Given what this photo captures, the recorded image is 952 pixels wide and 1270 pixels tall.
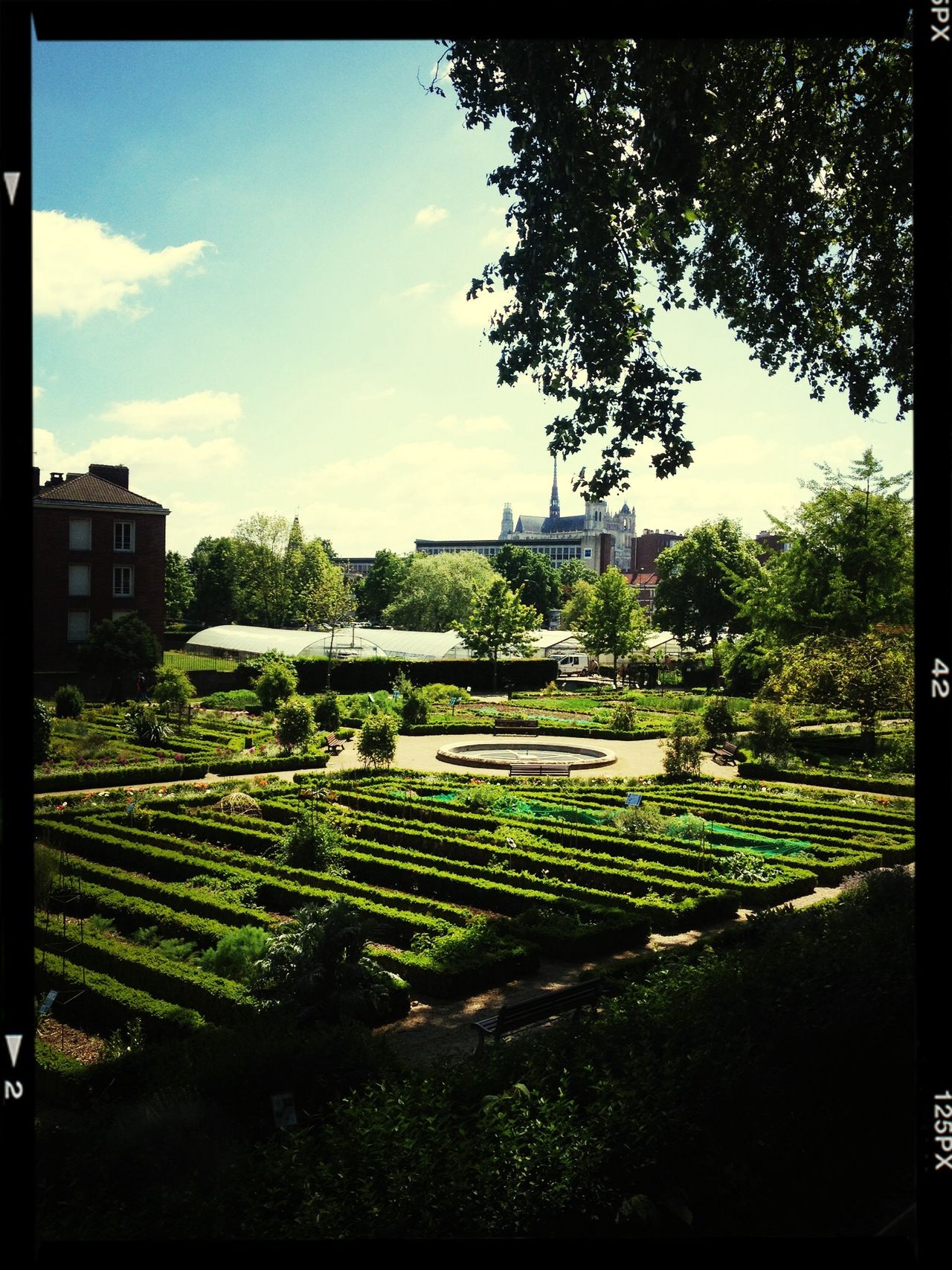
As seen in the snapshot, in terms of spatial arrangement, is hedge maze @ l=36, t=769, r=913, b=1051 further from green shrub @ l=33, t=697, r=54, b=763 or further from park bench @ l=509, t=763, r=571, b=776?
park bench @ l=509, t=763, r=571, b=776

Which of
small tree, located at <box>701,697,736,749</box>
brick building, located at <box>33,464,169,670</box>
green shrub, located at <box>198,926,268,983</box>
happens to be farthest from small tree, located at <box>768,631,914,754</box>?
green shrub, located at <box>198,926,268,983</box>

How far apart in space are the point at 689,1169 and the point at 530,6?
4.48 metres

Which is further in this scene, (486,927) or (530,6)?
(486,927)

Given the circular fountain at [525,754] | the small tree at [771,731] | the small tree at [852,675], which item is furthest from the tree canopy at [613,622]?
the small tree at [852,675]

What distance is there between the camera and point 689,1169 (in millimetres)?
3920

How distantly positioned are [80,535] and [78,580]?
0.49 metres

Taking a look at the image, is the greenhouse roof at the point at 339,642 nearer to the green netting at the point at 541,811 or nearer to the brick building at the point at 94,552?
the green netting at the point at 541,811

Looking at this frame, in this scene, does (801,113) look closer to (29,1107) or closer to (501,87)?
(501,87)

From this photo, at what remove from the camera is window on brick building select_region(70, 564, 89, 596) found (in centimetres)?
903

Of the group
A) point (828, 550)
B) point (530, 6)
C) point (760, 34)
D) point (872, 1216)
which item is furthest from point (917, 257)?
point (828, 550)

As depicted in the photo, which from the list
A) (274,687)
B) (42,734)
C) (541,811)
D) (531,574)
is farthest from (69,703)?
(531,574)

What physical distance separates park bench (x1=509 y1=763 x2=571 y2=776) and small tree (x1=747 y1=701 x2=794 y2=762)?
5.00 m

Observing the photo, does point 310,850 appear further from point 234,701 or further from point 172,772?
point 234,701

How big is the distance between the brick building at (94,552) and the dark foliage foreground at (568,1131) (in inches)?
125
